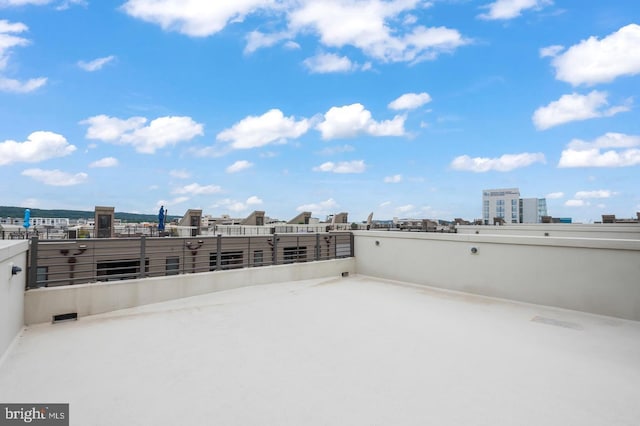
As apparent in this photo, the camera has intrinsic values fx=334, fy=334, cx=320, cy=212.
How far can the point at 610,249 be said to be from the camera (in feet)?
18.0

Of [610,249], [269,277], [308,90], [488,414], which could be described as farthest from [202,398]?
[308,90]

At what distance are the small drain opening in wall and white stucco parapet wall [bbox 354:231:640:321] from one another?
21.8 ft

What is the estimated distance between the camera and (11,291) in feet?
13.5

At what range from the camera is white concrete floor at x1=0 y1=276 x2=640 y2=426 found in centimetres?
261

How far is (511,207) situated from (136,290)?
116ft

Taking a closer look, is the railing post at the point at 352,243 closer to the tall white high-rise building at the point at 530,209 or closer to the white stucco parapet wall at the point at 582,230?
the white stucco parapet wall at the point at 582,230

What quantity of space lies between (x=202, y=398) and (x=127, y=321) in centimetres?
295

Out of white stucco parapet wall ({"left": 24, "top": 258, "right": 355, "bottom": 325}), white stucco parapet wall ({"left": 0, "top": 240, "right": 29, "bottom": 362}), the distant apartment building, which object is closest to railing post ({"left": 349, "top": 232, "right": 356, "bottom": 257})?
white stucco parapet wall ({"left": 24, "top": 258, "right": 355, "bottom": 325})

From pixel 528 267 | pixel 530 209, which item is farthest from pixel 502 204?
pixel 528 267

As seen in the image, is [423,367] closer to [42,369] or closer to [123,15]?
[42,369]

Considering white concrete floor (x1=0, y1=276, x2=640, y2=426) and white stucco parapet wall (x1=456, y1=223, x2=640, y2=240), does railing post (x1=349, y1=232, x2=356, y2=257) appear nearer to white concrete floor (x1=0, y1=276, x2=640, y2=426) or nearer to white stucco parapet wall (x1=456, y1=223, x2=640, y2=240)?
white concrete floor (x1=0, y1=276, x2=640, y2=426)

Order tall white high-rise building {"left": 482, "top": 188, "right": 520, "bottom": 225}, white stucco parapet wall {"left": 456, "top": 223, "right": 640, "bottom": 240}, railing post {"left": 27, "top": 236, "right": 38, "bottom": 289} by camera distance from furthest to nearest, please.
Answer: tall white high-rise building {"left": 482, "top": 188, "right": 520, "bottom": 225} → white stucco parapet wall {"left": 456, "top": 223, "right": 640, "bottom": 240} → railing post {"left": 27, "top": 236, "right": 38, "bottom": 289}

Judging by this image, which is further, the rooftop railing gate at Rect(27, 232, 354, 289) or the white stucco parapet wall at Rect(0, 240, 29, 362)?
the rooftop railing gate at Rect(27, 232, 354, 289)

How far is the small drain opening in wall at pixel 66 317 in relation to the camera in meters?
5.06
